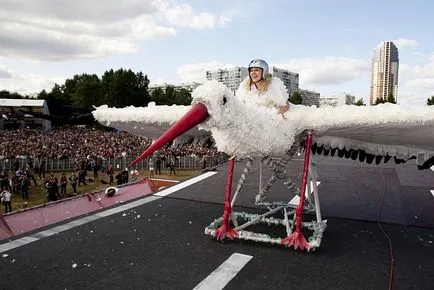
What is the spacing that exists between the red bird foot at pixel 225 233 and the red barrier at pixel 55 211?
4620 mm

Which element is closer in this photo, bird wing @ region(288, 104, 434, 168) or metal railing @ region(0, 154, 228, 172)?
bird wing @ region(288, 104, 434, 168)

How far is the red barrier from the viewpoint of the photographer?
28.2ft

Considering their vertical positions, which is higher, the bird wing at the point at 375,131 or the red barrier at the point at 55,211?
the bird wing at the point at 375,131

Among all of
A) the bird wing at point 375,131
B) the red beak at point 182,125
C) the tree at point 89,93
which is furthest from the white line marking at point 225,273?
the tree at point 89,93

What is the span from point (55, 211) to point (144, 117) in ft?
15.6

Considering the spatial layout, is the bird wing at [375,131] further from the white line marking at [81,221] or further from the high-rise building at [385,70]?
the high-rise building at [385,70]

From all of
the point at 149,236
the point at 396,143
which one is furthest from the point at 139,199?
the point at 396,143

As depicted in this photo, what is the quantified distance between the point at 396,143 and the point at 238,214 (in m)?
3.38

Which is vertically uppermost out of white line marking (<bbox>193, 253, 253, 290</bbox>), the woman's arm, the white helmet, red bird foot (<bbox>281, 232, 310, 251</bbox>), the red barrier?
the white helmet

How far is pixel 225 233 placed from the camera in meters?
7.08

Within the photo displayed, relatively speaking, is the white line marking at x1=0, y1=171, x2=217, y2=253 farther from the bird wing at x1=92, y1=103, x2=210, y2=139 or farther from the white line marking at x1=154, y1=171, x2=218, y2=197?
the bird wing at x1=92, y1=103, x2=210, y2=139

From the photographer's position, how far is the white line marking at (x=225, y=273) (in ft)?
17.8

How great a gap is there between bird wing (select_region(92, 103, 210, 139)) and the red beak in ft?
4.14

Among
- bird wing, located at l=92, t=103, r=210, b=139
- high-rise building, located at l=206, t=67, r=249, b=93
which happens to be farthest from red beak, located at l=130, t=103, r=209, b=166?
bird wing, located at l=92, t=103, r=210, b=139
